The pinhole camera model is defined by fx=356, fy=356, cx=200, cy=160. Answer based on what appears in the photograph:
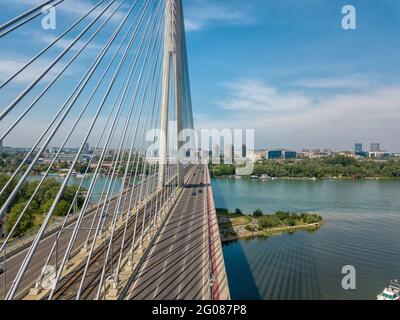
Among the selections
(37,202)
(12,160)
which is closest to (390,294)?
(12,160)

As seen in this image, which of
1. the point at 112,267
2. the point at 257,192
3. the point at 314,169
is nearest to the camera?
the point at 112,267

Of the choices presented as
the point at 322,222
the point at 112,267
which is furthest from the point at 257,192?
the point at 112,267

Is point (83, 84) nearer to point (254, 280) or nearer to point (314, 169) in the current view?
point (254, 280)

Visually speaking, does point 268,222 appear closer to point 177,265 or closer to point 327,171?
point 177,265

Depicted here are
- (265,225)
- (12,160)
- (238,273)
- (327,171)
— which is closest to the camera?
(238,273)

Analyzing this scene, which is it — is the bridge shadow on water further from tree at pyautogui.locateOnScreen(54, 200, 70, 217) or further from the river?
tree at pyautogui.locateOnScreen(54, 200, 70, 217)

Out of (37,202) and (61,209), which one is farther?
(37,202)

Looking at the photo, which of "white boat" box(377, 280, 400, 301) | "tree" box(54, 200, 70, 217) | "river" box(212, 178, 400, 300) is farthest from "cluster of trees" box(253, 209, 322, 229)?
"tree" box(54, 200, 70, 217)

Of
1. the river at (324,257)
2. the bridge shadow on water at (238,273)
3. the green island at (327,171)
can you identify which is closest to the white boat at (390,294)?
the river at (324,257)

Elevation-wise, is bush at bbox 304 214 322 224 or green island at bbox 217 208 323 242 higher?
bush at bbox 304 214 322 224
